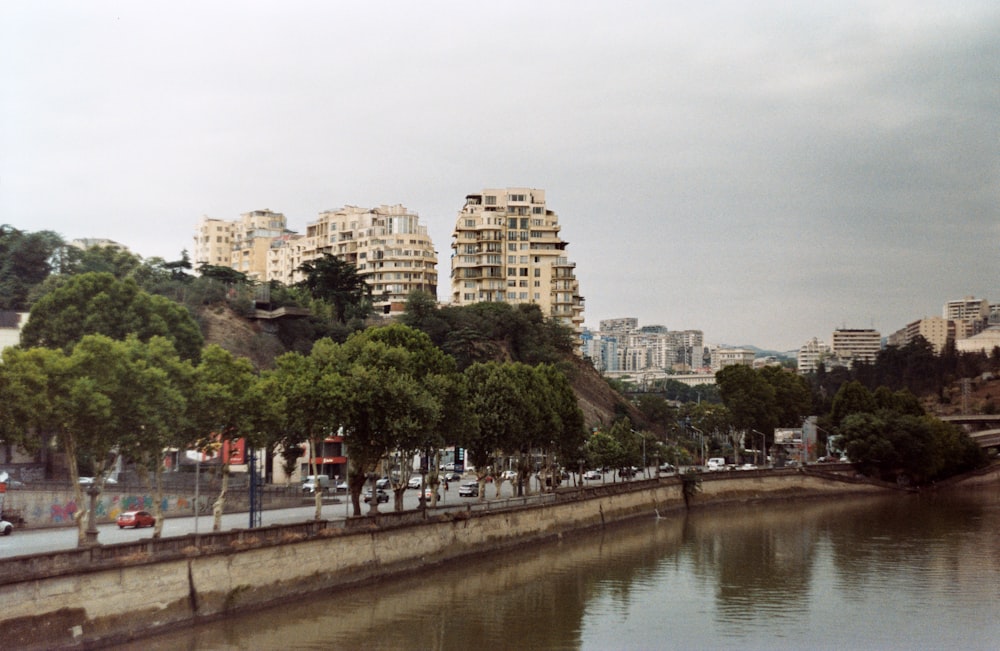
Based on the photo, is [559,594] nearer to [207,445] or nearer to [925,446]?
[207,445]

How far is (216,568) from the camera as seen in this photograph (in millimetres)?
47406

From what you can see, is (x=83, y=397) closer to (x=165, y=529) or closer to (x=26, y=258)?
(x=165, y=529)

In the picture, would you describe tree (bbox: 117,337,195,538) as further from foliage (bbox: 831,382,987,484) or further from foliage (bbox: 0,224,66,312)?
foliage (bbox: 831,382,987,484)

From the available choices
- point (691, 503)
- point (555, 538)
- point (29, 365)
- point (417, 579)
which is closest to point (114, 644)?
point (29, 365)

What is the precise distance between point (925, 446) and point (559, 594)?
91443mm

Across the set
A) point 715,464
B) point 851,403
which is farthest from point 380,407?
point 851,403

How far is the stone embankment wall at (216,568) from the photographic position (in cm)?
3881

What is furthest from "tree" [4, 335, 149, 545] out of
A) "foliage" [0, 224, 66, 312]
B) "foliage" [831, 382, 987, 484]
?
"foliage" [831, 382, 987, 484]

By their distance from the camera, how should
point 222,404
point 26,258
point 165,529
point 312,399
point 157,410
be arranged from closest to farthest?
point 157,410
point 222,404
point 165,529
point 312,399
point 26,258

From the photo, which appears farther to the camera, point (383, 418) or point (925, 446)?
point (925, 446)

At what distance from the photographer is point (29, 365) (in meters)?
46.9

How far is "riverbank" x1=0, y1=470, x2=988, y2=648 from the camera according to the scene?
127ft

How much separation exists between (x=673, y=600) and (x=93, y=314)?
5176 centimetres

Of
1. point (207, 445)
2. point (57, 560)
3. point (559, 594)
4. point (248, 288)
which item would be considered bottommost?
point (559, 594)
